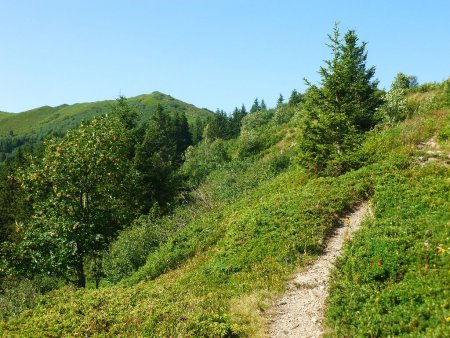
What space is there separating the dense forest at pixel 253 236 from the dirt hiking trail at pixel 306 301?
39cm

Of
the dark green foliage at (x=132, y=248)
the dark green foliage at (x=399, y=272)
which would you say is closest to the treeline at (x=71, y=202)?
the dark green foliage at (x=132, y=248)

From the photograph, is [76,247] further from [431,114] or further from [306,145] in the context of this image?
[431,114]

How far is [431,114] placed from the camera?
2502 cm

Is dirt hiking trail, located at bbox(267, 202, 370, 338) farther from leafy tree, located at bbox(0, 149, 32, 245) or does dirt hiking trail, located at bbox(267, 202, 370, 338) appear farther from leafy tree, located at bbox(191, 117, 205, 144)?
leafy tree, located at bbox(191, 117, 205, 144)

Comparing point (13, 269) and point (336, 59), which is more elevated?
point (336, 59)

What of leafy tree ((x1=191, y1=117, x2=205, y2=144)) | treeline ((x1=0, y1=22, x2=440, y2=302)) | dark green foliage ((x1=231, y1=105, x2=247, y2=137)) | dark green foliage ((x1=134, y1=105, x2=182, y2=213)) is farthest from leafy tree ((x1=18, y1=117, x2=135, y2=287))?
leafy tree ((x1=191, y1=117, x2=205, y2=144))

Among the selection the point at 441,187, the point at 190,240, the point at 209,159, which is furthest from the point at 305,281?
the point at 209,159

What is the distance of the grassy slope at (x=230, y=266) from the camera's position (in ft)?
34.7

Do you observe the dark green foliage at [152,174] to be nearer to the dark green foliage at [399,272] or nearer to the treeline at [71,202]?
the treeline at [71,202]

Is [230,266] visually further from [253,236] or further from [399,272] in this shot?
[399,272]

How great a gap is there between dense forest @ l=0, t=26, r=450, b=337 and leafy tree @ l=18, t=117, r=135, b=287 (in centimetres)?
8

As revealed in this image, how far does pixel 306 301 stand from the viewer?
11094 mm

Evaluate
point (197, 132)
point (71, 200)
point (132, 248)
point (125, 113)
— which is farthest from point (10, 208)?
point (197, 132)

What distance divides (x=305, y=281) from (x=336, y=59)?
54.4ft
